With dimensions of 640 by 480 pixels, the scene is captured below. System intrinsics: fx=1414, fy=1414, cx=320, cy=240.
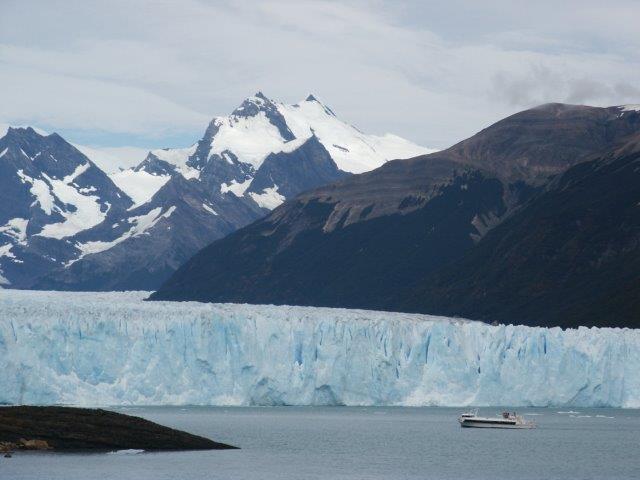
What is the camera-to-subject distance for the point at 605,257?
163375mm

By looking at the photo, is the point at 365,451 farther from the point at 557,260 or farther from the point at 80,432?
the point at 557,260

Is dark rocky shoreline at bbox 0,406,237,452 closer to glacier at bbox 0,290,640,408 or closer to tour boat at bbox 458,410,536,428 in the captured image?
glacier at bbox 0,290,640,408

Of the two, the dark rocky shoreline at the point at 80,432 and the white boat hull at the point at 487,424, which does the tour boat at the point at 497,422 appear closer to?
the white boat hull at the point at 487,424

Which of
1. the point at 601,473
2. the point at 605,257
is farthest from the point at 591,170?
the point at 601,473

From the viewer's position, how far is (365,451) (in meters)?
63.8

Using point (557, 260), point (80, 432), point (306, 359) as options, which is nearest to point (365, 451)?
point (80, 432)

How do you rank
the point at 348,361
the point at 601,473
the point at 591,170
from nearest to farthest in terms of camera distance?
the point at 601,473 < the point at 348,361 < the point at 591,170

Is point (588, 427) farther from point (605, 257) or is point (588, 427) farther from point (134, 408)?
point (605, 257)

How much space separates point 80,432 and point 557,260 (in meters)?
118

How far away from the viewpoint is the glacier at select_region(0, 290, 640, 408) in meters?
77.6

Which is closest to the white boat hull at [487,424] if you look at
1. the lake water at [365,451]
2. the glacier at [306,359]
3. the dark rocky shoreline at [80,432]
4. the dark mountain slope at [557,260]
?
the lake water at [365,451]

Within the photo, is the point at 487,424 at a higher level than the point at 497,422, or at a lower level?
lower

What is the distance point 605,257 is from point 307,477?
115655mm

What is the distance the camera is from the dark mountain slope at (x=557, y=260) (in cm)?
15362
